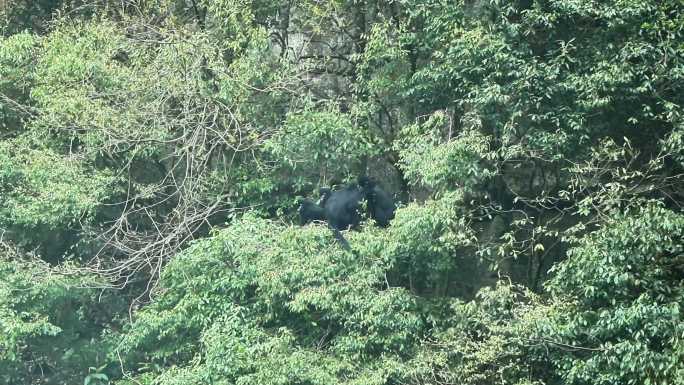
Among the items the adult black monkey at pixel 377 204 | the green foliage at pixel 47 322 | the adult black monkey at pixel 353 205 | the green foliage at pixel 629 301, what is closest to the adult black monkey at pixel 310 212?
the adult black monkey at pixel 353 205

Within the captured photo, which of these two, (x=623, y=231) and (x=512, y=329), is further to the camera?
(x=512, y=329)

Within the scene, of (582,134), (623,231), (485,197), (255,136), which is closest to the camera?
(623,231)

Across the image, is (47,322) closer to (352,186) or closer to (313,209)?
(313,209)

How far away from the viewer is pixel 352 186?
431 inches

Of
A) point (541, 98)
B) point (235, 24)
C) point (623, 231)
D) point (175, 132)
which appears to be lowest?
point (623, 231)

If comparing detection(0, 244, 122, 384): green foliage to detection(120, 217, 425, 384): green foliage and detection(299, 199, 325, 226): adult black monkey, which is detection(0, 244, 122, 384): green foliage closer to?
detection(120, 217, 425, 384): green foliage

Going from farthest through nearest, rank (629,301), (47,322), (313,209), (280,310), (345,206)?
(47,322), (313,209), (280,310), (345,206), (629,301)

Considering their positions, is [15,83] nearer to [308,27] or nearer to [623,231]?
[308,27]

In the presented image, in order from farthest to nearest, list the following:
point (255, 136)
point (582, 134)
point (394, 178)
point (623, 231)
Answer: point (394, 178)
point (255, 136)
point (582, 134)
point (623, 231)

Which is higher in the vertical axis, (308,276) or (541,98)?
(541,98)

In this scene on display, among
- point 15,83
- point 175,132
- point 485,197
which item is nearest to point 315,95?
point 175,132

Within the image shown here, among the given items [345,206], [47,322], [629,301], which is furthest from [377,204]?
[47,322]

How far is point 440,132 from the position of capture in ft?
35.4

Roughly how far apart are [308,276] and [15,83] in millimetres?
5409
